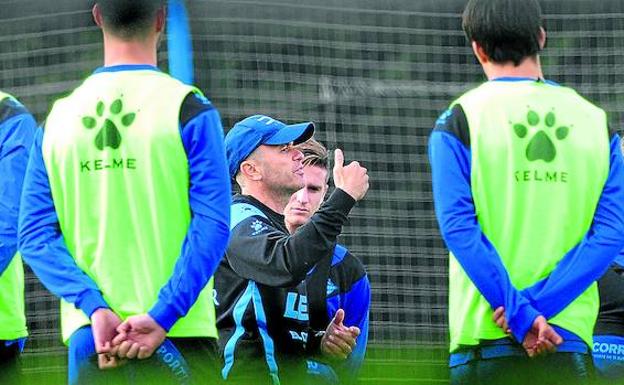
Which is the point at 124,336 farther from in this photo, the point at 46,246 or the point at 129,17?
the point at 129,17

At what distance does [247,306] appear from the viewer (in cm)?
529

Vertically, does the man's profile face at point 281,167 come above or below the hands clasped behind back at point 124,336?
above

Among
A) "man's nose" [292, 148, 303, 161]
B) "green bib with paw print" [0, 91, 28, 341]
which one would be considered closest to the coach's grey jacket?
"man's nose" [292, 148, 303, 161]

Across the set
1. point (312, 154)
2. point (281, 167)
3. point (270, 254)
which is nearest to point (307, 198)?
point (312, 154)

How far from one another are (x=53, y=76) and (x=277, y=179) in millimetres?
2850

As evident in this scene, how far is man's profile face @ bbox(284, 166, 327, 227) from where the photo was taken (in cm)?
574

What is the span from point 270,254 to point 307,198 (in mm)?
743

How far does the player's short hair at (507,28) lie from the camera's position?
15.0ft

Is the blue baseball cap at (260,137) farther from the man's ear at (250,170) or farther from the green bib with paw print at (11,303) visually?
the green bib with paw print at (11,303)

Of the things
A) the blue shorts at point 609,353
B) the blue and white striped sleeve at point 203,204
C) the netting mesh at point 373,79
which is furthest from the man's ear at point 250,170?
the netting mesh at point 373,79

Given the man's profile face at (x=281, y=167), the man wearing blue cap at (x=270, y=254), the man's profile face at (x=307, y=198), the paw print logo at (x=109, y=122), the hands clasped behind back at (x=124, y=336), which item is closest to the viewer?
the hands clasped behind back at (x=124, y=336)

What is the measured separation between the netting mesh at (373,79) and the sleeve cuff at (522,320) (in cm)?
349

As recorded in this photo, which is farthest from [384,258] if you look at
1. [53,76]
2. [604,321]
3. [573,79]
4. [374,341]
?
[604,321]

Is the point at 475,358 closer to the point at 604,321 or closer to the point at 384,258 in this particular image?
the point at 604,321
